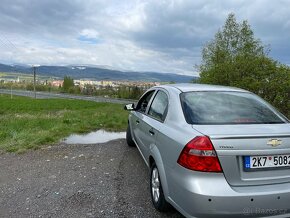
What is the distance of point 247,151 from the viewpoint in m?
3.01

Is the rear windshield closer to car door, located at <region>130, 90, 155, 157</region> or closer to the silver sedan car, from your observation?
the silver sedan car

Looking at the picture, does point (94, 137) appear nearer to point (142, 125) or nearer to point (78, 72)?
point (142, 125)

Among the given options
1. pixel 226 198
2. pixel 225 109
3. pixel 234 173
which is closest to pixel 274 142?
pixel 234 173

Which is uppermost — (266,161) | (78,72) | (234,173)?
(78,72)

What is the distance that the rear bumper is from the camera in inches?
115

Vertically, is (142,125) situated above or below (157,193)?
above

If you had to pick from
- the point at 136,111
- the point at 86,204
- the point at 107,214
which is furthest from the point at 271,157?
the point at 136,111

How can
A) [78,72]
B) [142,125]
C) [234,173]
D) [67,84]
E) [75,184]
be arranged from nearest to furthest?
1. [234,173]
2. [75,184]
3. [142,125]
4. [67,84]
5. [78,72]

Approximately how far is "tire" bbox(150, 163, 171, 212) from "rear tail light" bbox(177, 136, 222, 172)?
85 centimetres

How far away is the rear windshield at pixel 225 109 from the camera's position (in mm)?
3590

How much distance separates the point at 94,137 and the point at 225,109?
6.12 m

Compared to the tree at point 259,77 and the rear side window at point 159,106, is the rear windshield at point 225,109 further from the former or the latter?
the tree at point 259,77

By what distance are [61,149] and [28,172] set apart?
1856 mm

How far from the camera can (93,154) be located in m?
7.01
